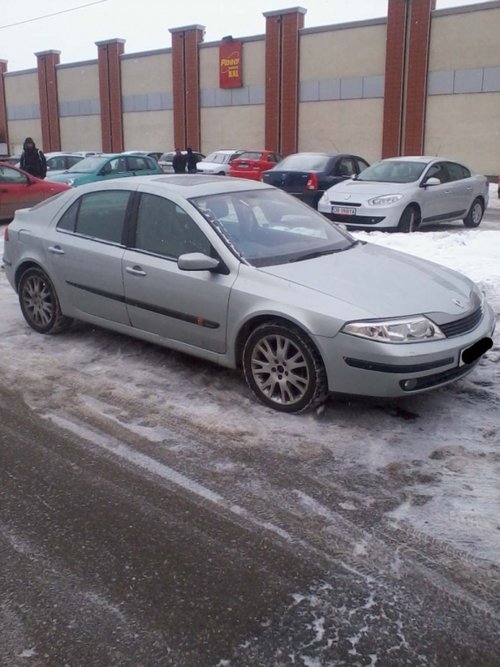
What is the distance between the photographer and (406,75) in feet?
97.1

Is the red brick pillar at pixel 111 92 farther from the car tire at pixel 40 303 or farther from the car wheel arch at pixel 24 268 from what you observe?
the car tire at pixel 40 303

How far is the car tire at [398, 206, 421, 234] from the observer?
41.4 feet

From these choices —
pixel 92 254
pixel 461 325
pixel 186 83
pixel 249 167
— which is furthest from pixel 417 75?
pixel 461 325

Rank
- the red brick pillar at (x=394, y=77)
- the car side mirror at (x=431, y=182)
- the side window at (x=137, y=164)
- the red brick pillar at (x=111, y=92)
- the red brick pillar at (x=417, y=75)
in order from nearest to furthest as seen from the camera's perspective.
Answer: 1. the car side mirror at (x=431, y=182)
2. the side window at (x=137, y=164)
3. the red brick pillar at (x=417, y=75)
4. the red brick pillar at (x=394, y=77)
5. the red brick pillar at (x=111, y=92)

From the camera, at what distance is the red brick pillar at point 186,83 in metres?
36.7

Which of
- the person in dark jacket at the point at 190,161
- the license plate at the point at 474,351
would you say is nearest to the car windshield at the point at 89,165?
the person in dark jacket at the point at 190,161

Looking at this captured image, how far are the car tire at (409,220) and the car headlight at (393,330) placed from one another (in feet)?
27.2

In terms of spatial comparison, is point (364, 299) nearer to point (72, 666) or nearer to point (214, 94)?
point (72, 666)

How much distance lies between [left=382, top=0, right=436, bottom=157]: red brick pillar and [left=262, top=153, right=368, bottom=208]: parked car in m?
15.1

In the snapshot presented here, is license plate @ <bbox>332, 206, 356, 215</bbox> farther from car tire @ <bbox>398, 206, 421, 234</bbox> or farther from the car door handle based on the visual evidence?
the car door handle

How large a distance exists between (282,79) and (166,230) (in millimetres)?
29777

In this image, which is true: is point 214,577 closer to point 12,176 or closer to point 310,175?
point 310,175

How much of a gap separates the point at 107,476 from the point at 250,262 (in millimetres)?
1887

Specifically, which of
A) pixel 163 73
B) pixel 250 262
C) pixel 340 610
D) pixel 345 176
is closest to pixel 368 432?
pixel 250 262
